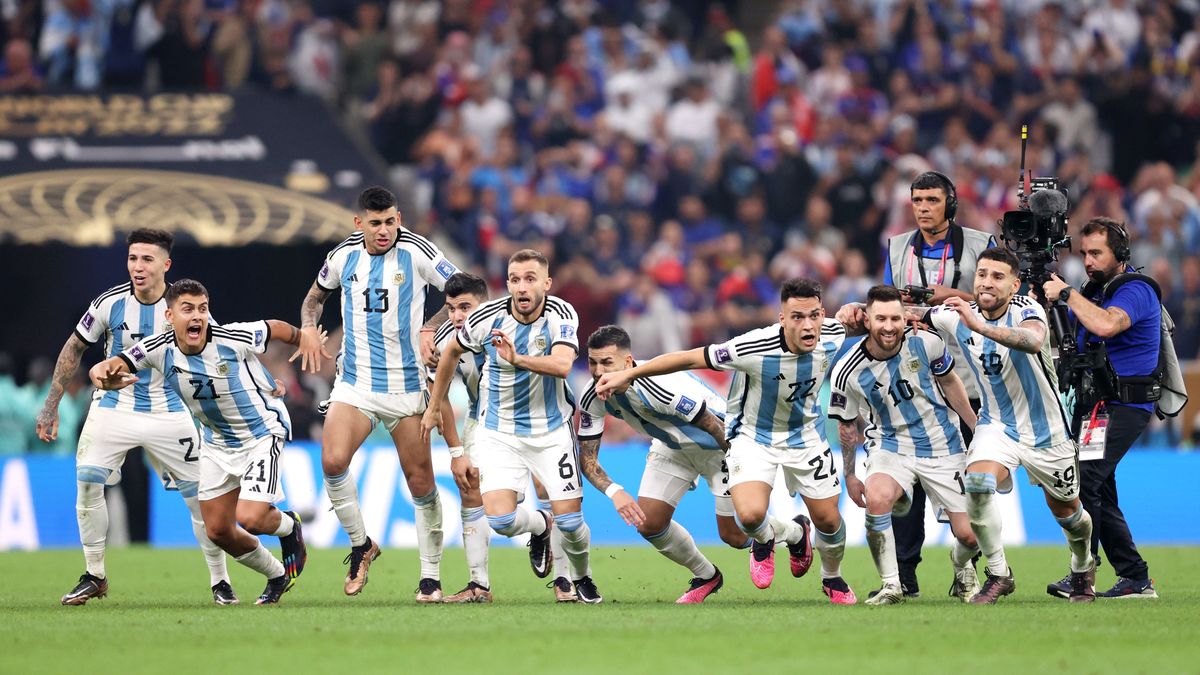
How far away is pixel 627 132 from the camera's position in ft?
72.9

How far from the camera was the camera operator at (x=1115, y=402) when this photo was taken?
11172 mm

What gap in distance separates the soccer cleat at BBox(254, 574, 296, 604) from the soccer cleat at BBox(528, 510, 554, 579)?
1628mm

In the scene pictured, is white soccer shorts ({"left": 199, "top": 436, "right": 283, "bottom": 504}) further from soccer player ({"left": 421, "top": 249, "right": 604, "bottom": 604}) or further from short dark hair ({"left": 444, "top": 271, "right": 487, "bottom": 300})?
short dark hair ({"left": 444, "top": 271, "right": 487, "bottom": 300})

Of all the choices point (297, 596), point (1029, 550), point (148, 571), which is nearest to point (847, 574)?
point (1029, 550)

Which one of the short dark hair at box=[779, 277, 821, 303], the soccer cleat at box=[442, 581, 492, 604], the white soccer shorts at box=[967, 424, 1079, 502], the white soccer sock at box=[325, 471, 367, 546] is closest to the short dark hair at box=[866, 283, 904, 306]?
the short dark hair at box=[779, 277, 821, 303]

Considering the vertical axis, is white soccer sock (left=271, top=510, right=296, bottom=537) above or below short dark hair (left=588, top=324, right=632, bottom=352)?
below

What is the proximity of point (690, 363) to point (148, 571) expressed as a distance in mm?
6054

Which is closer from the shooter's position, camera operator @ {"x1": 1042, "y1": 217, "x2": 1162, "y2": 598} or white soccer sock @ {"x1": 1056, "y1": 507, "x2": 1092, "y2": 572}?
white soccer sock @ {"x1": 1056, "y1": 507, "x2": 1092, "y2": 572}

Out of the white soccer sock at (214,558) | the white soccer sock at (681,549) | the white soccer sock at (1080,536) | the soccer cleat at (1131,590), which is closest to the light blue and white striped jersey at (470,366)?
the white soccer sock at (681,549)

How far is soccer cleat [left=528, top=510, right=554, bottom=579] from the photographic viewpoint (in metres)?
11.8

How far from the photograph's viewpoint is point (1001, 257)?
34.8 feet

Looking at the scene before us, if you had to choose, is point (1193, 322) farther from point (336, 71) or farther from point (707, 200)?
point (336, 71)

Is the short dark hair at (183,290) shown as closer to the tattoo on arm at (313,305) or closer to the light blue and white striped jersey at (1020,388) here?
the tattoo on arm at (313,305)

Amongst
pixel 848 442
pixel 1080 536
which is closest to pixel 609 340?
pixel 848 442
